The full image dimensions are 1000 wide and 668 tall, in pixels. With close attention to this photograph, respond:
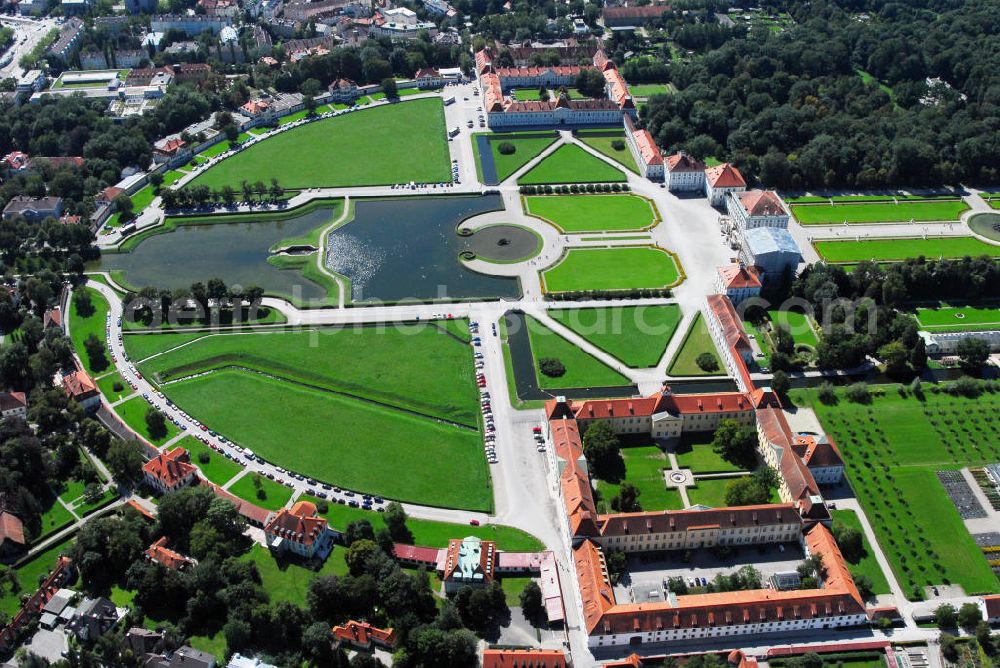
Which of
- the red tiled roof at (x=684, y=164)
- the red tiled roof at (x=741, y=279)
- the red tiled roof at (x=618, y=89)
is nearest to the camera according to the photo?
the red tiled roof at (x=741, y=279)

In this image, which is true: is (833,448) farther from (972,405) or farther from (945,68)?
(945,68)

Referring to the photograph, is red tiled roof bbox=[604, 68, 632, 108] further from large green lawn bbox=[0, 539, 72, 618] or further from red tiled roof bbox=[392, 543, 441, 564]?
large green lawn bbox=[0, 539, 72, 618]

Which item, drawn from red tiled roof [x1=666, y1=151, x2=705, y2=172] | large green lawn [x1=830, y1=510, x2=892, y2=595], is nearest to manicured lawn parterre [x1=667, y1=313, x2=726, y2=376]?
large green lawn [x1=830, y1=510, x2=892, y2=595]

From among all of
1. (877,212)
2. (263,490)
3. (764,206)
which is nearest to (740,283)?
(764,206)

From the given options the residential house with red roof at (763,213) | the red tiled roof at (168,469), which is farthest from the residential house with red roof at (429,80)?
the red tiled roof at (168,469)

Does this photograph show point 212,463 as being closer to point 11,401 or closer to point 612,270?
point 11,401

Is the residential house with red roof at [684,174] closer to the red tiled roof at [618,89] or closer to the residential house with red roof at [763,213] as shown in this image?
the residential house with red roof at [763,213]

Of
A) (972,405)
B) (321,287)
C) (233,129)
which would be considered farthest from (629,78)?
(972,405)
